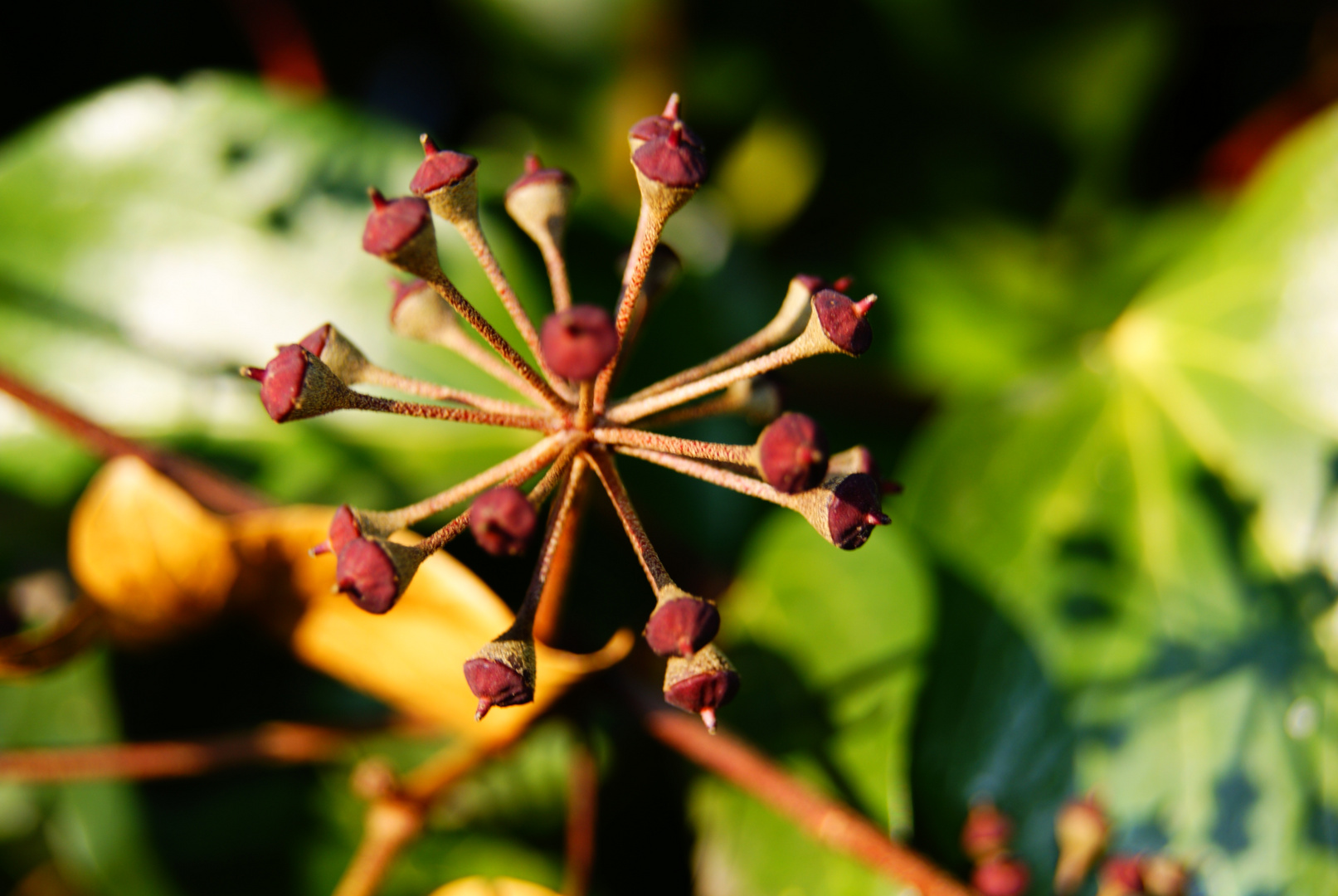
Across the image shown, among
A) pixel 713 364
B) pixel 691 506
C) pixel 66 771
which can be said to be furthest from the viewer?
pixel 691 506

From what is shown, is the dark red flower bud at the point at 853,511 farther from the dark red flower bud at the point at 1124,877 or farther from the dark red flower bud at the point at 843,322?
the dark red flower bud at the point at 1124,877

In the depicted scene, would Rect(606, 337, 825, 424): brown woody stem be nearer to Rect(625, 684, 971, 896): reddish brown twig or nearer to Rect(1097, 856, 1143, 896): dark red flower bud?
Rect(625, 684, 971, 896): reddish brown twig

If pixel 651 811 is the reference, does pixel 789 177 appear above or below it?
above

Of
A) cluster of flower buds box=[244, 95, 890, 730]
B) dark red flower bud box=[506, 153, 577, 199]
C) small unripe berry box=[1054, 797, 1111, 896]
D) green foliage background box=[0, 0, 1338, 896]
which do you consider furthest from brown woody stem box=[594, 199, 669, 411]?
small unripe berry box=[1054, 797, 1111, 896]

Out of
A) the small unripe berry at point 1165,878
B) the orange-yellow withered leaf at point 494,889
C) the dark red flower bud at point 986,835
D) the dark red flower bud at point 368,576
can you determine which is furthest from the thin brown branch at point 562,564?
the small unripe berry at point 1165,878

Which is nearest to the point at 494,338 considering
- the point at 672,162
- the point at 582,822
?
the point at 672,162

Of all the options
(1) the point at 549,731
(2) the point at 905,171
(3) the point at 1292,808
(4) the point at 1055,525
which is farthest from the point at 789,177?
(3) the point at 1292,808

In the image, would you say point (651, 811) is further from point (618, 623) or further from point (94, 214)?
point (94, 214)

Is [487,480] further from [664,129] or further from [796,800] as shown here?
[796,800]
